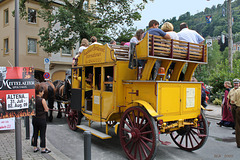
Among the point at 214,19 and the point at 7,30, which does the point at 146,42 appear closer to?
the point at 7,30

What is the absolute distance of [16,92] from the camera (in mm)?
3836

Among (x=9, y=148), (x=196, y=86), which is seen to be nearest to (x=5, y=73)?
(x=9, y=148)

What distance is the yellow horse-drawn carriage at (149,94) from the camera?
4395 millimetres

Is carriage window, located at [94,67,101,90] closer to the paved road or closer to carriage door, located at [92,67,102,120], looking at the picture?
carriage door, located at [92,67,102,120]

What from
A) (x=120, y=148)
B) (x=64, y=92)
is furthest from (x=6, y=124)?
(x=64, y=92)

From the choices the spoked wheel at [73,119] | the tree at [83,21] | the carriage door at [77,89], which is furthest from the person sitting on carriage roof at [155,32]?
the tree at [83,21]

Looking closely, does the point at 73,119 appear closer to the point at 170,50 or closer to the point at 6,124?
the point at 6,124

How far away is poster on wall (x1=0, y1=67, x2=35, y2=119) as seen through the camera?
12.2 ft

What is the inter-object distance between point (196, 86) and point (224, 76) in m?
9.74

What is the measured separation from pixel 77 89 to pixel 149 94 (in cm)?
331

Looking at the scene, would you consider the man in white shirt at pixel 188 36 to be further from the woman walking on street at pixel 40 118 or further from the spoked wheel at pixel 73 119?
the spoked wheel at pixel 73 119

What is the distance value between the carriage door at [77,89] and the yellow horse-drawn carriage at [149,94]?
2.83 ft

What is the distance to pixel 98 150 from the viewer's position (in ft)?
18.0

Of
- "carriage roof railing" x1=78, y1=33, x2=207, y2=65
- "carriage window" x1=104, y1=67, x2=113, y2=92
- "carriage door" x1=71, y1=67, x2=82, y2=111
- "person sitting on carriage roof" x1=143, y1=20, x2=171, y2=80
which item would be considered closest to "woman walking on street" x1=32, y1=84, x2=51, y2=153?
"carriage window" x1=104, y1=67, x2=113, y2=92
